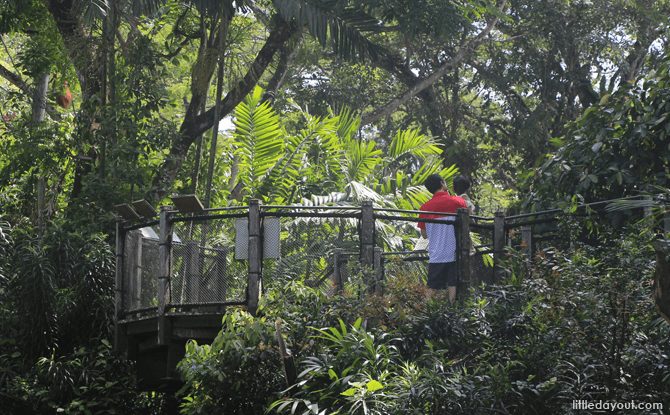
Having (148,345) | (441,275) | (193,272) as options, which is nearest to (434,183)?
(441,275)

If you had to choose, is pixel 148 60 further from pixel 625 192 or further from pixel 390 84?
pixel 390 84

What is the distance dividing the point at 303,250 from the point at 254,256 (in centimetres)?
49

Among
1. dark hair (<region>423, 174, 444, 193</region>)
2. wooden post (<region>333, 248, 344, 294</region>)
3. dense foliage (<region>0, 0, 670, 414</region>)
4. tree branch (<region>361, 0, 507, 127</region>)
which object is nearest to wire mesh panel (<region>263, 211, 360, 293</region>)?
wooden post (<region>333, 248, 344, 294</region>)

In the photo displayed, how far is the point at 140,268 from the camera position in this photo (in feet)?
24.9

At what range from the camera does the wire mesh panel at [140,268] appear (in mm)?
7543

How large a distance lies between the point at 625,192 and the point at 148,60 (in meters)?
7.30

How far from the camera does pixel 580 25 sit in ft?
48.4

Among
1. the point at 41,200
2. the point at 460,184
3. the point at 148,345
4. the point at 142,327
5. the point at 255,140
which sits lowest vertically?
the point at 148,345

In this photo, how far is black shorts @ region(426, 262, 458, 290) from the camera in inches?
278

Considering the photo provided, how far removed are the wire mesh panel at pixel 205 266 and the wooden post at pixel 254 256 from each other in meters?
0.20

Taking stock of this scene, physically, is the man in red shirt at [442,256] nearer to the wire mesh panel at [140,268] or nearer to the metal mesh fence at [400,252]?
the metal mesh fence at [400,252]

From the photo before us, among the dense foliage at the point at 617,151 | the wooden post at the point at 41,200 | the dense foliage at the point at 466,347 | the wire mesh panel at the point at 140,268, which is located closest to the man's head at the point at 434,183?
the dense foliage at the point at 617,151

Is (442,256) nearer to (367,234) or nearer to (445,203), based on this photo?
(445,203)

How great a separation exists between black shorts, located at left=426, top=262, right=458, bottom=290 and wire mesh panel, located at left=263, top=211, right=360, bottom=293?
34.0 inches
